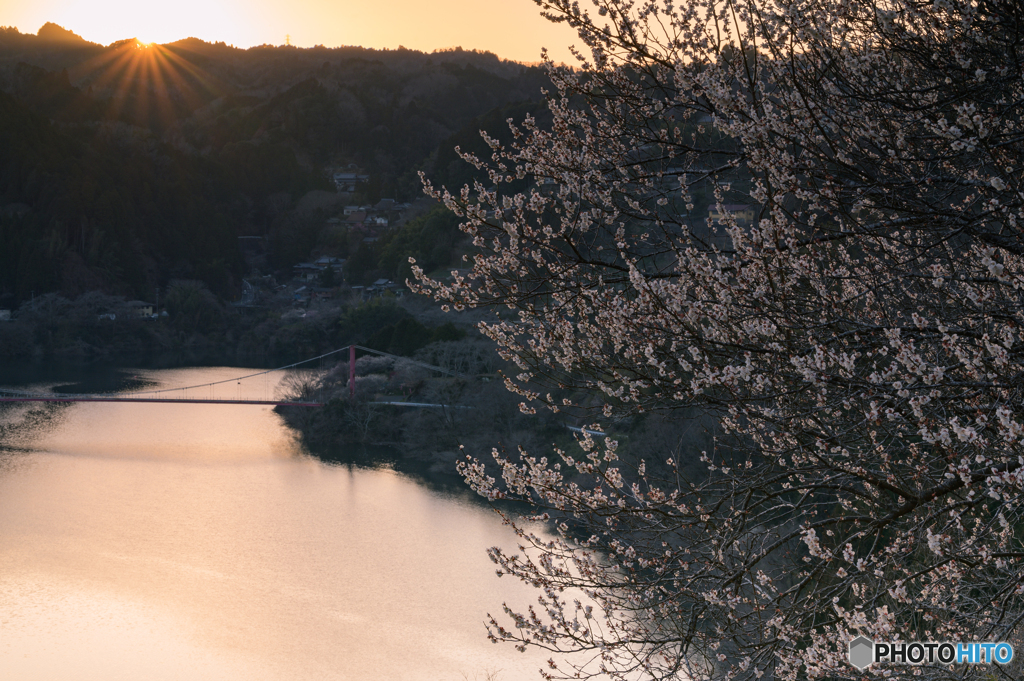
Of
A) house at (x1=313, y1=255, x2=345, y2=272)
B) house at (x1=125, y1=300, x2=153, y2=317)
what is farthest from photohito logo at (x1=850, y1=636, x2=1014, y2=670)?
house at (x1=313, y1=255, x2=345, y2=272)

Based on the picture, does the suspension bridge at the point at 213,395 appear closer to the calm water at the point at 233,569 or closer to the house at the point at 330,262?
the calm water at the point at 233,569

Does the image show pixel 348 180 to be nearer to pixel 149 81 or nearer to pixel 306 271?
pixel 306 271

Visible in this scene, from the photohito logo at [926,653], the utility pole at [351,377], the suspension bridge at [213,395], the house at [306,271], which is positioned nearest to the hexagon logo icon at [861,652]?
the photohito logo at [926,653]

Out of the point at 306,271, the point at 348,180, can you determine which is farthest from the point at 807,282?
the point at 348,180

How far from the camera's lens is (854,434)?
65.6 inches

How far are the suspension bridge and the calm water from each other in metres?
0.84

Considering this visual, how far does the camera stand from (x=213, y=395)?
46.9 feet

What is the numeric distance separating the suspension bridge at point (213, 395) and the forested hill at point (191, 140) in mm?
6845

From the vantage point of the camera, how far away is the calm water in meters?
5.82

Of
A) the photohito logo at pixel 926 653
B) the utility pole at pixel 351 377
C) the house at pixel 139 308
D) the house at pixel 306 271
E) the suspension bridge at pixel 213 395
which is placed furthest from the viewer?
the house at pixel 306 271

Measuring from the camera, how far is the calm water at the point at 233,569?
5816mm

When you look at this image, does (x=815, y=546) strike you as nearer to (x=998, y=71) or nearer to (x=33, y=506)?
(x=998, y=71)

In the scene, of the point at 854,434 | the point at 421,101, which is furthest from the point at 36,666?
the point at 421,101

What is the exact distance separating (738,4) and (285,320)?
61.9 feet
